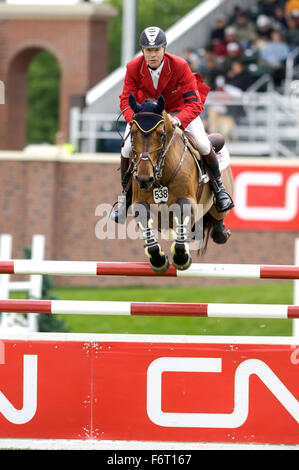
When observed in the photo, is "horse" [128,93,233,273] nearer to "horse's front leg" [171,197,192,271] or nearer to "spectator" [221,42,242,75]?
"horse's front leg" [171,197,192,271]

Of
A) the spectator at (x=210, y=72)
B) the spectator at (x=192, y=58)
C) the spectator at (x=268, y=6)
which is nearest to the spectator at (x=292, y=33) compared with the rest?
the spectator at (x=268, y=6)

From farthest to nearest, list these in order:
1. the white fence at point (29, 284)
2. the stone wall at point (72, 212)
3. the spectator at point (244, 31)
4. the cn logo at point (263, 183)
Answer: the spectator at point (244, 31), the stone wall at point (72, 212), the cn logo at point (263, 183), the white fence at point (29, 284)

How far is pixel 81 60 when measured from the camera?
21297mm

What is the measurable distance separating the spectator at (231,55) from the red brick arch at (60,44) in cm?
336

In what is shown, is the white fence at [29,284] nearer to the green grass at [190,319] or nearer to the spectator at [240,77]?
the green grass at [190,319]

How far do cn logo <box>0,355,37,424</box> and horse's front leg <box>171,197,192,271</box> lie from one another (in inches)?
45.3

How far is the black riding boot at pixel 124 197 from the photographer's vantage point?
6.79 m

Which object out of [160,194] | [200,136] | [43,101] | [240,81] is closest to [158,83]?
[200,136]

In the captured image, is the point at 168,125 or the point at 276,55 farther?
the point at 276,55

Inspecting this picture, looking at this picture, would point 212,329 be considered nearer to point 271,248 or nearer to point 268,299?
point 268,299

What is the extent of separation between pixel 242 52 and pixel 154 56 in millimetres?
13438

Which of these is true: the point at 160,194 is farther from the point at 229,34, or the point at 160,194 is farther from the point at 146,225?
the point at 229,34

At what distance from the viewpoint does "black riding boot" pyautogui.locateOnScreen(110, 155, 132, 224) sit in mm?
6793

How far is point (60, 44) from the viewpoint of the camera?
2141 centimetres
